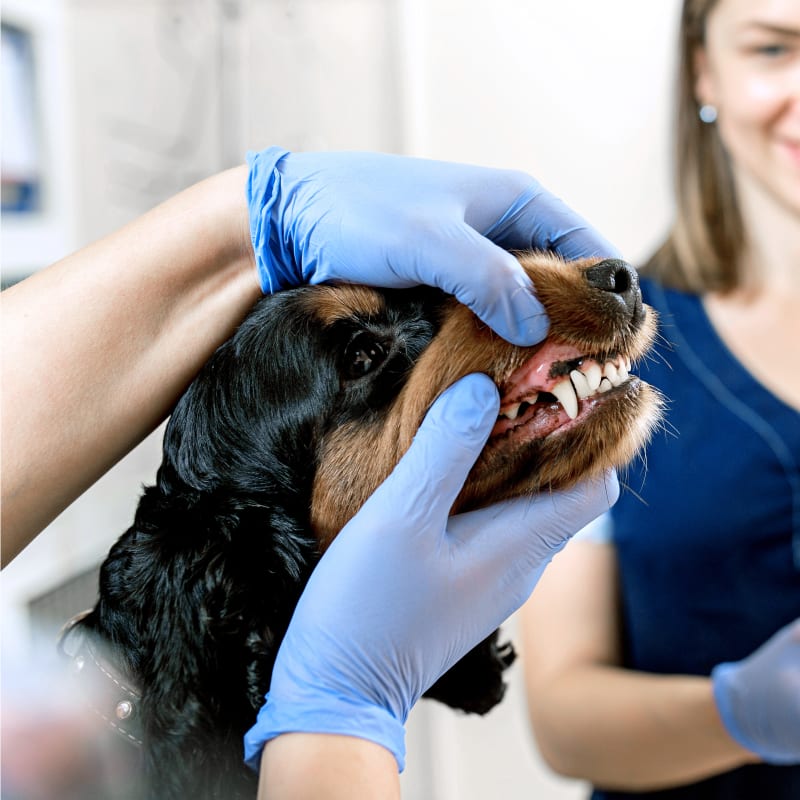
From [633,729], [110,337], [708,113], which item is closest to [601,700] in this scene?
[633,729]

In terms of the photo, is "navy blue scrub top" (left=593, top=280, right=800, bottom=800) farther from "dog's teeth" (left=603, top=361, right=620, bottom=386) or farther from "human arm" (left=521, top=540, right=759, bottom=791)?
"dog's teeth" (left=603, top=361, right=620, bottom=386)

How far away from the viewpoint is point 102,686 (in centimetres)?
87

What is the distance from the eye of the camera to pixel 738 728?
50.6 inches

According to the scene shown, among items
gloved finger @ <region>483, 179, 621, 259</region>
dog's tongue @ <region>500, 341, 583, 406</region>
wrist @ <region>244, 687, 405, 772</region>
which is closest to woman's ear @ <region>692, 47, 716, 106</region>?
gloved finger @ <region>483, 179, 621, 259</region>

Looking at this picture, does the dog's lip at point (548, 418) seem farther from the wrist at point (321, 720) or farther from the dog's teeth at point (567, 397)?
the wrist at point (321, 720)

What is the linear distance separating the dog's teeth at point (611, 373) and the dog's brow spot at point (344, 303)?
24cm

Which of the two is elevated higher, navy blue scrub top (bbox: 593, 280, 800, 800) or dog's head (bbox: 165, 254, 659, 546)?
dog's head (bbox: 165, 254, 659, 546)

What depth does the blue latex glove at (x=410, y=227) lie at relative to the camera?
30.9 inches

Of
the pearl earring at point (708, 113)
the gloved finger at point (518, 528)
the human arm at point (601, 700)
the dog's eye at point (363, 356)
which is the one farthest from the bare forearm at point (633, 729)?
the pearl earring at point (708, 113)

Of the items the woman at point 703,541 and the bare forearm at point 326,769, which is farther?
the woman at point 703,541

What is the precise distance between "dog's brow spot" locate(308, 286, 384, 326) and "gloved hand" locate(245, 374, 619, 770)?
13cm

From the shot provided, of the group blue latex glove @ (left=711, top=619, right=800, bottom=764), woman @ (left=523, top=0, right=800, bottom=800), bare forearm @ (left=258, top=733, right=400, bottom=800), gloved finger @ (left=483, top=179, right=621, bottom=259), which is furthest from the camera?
woman @ (left=523, top=0, right=800, bottom=800)

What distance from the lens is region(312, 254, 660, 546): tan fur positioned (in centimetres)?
78

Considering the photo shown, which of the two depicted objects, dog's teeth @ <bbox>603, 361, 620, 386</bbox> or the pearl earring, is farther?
the pearl earring
